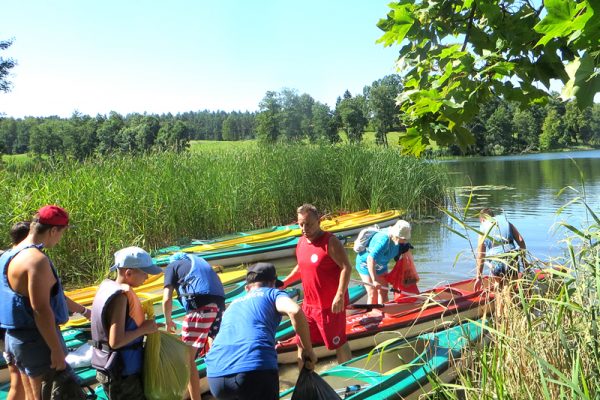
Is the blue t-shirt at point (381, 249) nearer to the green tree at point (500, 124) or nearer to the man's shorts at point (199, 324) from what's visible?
the green tree at point (500, 124)

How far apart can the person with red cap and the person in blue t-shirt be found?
3.40 feet

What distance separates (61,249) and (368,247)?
5.86 m

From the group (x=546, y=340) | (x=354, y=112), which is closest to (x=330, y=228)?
(x=546, y=340)

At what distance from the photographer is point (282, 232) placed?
1317 cm

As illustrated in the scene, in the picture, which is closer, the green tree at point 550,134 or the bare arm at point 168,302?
the bare arm at point 168,302

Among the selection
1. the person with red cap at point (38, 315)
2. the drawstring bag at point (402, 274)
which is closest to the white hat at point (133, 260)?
the person with red cap at point (38, 315)

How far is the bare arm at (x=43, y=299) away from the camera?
134 inches

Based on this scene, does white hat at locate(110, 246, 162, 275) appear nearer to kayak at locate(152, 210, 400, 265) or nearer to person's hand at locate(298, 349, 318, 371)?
person's hand at locate(298, 349, 318, 371)

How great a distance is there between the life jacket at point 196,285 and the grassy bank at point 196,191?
3994 millimetres

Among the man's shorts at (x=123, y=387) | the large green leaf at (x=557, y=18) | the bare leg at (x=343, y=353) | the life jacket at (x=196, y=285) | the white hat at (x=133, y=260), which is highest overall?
the large green leaf at (x=557, y=18)

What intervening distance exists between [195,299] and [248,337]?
56.4 inches

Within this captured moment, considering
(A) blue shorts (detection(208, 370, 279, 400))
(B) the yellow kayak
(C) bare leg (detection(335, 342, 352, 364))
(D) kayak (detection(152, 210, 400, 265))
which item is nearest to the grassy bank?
(D) kayak (detection(152, 210, 400, 265))

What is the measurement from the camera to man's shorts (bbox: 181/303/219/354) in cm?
479

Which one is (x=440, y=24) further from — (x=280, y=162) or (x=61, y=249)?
(x=280, y=162)
